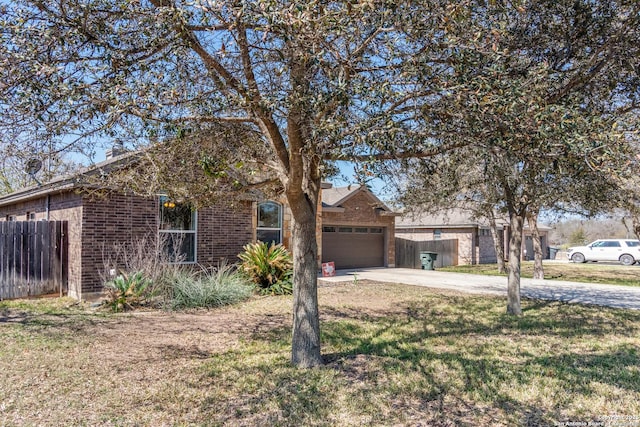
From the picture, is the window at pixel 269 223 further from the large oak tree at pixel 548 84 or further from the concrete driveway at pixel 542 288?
the large oak tree at pixel 548 84

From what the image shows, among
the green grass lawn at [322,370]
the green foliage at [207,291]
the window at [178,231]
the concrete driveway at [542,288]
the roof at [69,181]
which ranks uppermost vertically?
the roof at [69,181]

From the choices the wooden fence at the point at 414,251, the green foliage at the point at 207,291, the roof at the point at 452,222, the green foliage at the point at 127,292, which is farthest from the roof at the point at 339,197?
the green foliage at the point at 127,292

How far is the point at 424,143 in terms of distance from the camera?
17.3 ft

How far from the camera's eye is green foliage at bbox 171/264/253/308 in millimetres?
9555

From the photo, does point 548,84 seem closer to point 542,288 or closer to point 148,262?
point 148,262

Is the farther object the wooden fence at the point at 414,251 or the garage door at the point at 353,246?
the wooden fence at the point at 414,251

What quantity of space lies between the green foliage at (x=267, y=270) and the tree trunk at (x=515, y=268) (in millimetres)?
5482

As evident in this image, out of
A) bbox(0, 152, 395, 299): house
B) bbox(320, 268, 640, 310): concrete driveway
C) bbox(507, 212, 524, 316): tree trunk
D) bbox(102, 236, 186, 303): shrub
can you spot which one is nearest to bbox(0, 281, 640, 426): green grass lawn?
bbox(507, 212, 524, 316): tree trunk

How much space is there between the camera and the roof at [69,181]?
6761 mm

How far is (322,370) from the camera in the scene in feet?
17.4

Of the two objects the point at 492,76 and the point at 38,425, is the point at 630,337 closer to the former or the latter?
the point at 492,76

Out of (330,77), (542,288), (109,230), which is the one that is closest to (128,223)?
(109,230)

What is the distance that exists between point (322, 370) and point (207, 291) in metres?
5.20

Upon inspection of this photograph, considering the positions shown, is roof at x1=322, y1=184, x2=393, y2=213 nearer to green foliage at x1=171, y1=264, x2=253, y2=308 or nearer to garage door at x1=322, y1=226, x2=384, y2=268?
garage door at x1=322, y1=226, x2=384, y2=268
